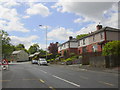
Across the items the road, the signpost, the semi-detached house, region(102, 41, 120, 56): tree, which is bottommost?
the road

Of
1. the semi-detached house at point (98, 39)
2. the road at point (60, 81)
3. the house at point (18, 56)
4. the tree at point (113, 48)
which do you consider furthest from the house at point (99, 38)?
the house at point (18, 56)

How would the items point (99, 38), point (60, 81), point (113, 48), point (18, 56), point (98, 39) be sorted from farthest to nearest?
point (18, 56)
point (98, 39)
point (99, 38)
point (113, 48)
point (60, 81)

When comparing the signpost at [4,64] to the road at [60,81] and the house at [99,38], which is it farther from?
the house at [99,38]

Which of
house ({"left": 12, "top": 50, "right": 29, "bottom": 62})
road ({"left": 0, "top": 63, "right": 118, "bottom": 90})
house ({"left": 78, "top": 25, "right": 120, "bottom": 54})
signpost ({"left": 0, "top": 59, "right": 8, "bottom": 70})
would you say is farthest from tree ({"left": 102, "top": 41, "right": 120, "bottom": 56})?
house ({"left": 12, "top": 50, "right": 29, "bottom": 62})

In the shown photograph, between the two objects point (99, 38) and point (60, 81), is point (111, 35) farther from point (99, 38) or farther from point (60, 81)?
point (60, 81)

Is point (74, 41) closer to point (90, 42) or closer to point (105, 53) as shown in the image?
point (90, 42)

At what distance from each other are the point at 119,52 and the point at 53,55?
50.7 meters

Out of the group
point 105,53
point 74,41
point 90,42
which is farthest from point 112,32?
point 74,41

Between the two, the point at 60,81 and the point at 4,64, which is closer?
the point at 60,81

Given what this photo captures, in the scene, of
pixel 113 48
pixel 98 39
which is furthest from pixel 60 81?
pixel 98 39

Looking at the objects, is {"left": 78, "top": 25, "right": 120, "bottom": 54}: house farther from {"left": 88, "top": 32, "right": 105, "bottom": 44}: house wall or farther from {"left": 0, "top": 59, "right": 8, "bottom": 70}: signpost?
{"left": 0, "top": 59, "right": 8, "bottom": 70}: signpost

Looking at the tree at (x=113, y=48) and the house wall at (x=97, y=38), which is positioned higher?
the house wall at (x=97, y=38)

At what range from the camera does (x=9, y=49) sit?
66.4 metres

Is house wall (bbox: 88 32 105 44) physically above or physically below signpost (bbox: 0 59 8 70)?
above
